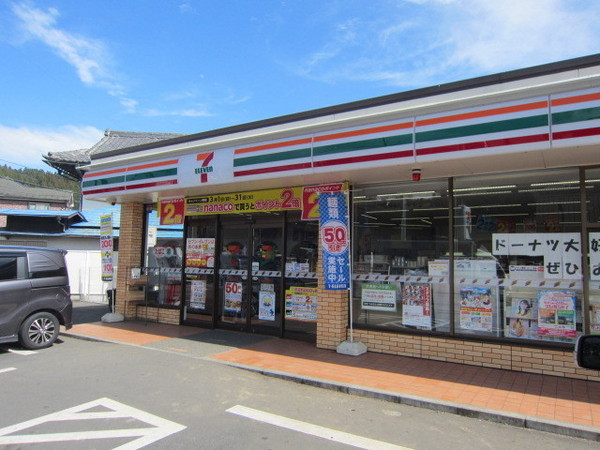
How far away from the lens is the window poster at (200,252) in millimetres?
10250

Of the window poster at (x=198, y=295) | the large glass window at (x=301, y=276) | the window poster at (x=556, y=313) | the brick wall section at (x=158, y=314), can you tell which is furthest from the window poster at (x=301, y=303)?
the window poster at (x=556, y=313)

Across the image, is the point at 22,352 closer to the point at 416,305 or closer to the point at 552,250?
the point at 416,305

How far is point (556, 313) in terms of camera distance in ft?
21.0

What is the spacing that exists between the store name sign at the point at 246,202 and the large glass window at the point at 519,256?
3.18m

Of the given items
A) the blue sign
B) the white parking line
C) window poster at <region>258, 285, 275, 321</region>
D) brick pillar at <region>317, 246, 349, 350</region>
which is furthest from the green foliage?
the blue sign

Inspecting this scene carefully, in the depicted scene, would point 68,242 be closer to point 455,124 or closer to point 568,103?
point 455,124

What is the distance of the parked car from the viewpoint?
7680mm

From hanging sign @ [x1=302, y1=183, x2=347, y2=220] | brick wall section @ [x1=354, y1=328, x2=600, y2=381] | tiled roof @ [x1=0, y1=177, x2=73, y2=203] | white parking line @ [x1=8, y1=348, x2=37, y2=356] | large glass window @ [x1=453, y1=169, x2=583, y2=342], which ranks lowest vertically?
white parking line @ [x1=8, y1=348, x2=37, y2=356]

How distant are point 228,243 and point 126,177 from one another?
2734 mm

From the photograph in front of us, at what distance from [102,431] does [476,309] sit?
5.54 m

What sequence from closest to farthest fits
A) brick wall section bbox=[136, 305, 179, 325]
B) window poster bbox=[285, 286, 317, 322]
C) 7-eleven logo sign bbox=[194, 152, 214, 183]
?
7-eleven logo sign bbox=[194, 152, 214, 183], window poster bbox=[285, 286, 317, 322], brick wall section bbox=[136, 305, 179, 325]

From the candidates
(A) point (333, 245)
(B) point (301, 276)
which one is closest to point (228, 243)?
(B) point (301, 276)

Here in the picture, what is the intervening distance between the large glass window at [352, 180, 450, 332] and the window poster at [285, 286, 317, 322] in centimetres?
93

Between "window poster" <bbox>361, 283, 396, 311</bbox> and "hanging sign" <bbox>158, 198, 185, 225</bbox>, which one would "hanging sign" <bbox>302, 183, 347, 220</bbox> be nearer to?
"window poster" <bbox>361, 283, 396, 311</bbox>
